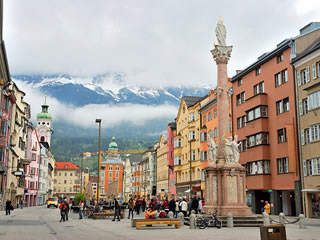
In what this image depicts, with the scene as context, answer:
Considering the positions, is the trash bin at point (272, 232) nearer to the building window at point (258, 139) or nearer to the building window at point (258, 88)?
the building window at point (258, 139)

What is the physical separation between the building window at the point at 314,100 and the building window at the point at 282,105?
4.36 meters

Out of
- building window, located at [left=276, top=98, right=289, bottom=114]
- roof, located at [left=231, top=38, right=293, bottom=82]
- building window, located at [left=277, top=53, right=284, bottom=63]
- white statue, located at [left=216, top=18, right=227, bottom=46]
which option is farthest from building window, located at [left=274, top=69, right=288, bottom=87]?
white statue, located at [left=216, top=18, right=227, bottom=46]

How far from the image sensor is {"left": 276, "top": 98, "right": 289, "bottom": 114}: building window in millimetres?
40216

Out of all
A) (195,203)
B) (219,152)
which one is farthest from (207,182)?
(195,203)

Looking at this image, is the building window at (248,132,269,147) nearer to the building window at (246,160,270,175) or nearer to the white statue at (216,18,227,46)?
the building window at (246,160,270,175)

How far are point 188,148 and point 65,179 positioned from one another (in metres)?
120

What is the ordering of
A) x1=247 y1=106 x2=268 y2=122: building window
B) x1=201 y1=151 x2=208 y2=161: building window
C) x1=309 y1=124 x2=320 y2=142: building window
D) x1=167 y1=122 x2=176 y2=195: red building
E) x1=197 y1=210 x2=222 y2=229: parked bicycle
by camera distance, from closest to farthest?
x1=197 y1=210 x2=222 y2=229: parked bicycle
x1=309 y1=124 x2=320 y2=142: building window
x1=247 y1=106 x2=268 y2=122: building window
x1=201 y1=151 x2=208 y2=161: building window
x1=167 y1=122 x2=176 y2=195: red building

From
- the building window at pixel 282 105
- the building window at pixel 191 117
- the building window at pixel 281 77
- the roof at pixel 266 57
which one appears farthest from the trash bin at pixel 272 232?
the building window at pixel 191 117

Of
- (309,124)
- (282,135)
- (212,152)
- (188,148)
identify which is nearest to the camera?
(212,152)

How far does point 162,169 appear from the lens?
87.9 m

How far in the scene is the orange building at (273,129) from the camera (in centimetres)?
3897

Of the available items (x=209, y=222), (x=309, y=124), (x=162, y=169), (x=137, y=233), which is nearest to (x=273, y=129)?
(x=309, y=124)

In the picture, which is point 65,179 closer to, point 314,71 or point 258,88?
point 258,88

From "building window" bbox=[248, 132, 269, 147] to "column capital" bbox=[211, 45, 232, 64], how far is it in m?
16.6
